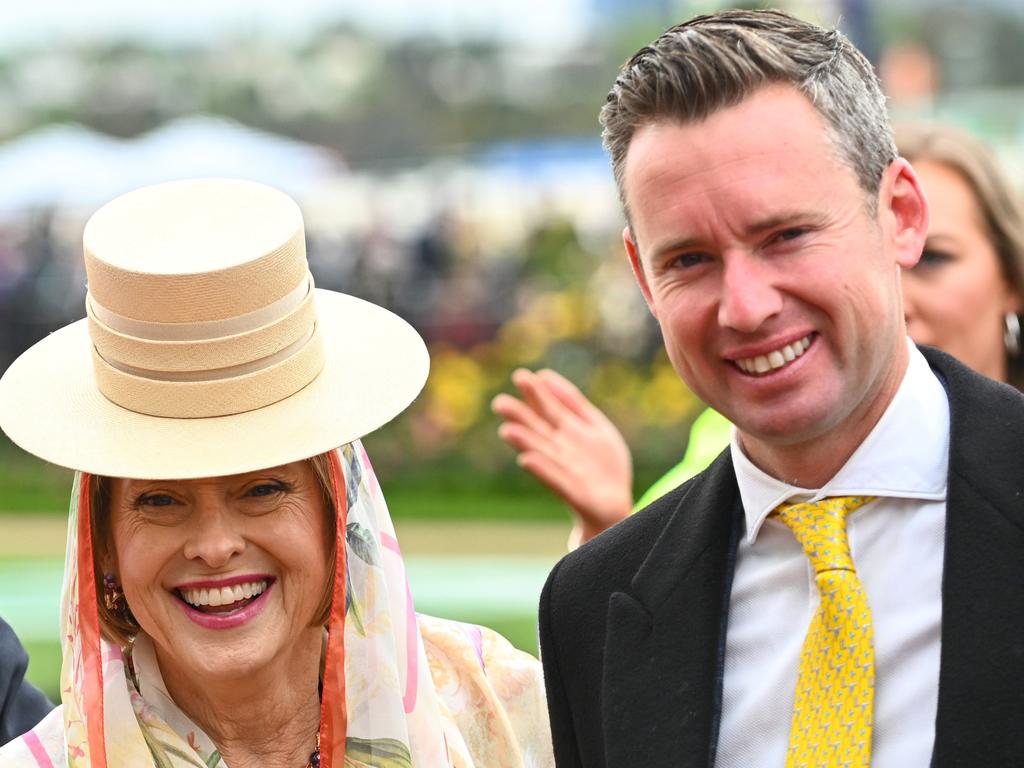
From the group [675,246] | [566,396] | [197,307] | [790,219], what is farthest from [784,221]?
[566,396]

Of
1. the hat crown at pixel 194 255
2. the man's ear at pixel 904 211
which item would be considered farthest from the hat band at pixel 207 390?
the man's ear at pixel 904 211

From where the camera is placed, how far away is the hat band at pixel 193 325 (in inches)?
122

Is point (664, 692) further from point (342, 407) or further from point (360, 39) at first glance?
point (360, 39)

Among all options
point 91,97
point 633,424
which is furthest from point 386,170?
point 633,424

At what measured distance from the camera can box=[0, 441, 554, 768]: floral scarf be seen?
10.4 feet

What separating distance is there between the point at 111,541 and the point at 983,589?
5.37ft

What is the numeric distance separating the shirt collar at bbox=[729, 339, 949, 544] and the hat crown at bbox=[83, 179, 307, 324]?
105cm

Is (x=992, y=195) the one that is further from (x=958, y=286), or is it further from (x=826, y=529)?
(x=826, y=529)

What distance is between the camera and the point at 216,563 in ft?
10.2

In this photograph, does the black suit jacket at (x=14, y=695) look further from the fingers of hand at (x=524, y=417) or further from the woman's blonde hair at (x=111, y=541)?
the fingers of hand at (x=524, y=417)

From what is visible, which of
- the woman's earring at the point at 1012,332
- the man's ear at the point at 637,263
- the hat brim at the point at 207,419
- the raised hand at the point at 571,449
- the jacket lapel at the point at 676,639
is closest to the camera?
the jacket lapel at the point at 676,639

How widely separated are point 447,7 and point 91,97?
5443mm

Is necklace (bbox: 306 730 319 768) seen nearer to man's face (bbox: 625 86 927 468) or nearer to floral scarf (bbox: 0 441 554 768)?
floral scarf (bbox: 0 441 554 768)

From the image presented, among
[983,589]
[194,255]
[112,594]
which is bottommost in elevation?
[983,589]
